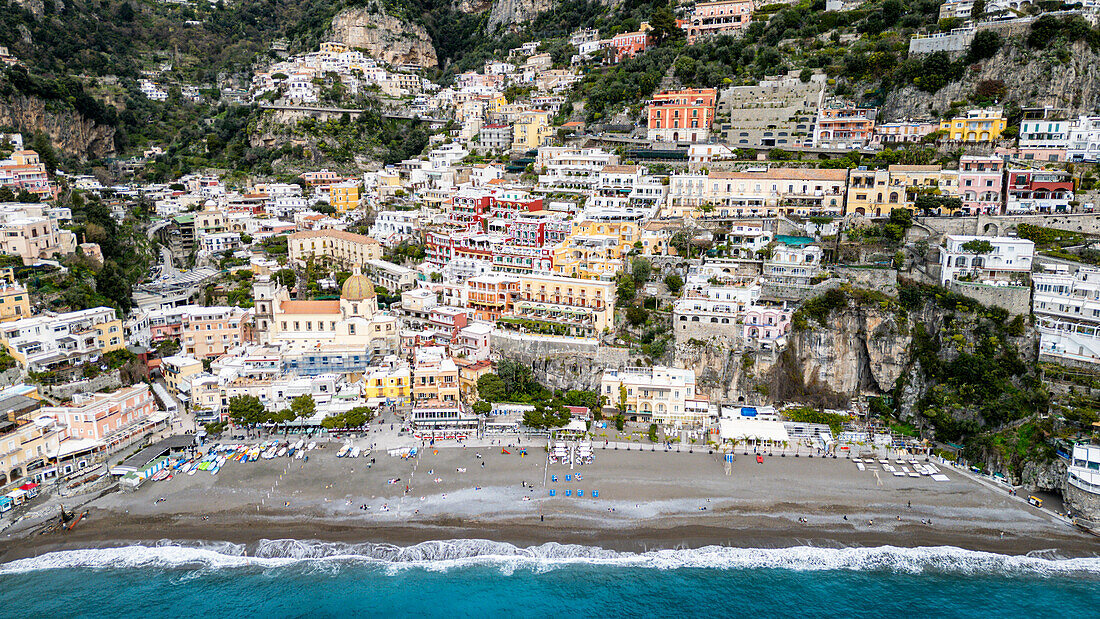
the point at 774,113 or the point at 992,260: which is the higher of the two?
the point at 774,113

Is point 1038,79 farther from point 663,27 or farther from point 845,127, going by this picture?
point 663,27

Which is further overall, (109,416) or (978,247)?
(978,247)

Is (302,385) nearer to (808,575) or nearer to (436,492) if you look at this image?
(436,492)

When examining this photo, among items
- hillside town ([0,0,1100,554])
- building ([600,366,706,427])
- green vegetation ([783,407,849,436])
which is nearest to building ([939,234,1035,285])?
hillside town ([0,0,1100,554])

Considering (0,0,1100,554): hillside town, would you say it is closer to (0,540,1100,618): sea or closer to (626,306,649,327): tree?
(626,306,649,327): tree

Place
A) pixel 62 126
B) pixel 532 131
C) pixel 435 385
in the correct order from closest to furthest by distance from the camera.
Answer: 1. pixel 435 385
2. pixel 532 131
3. pixel 62 126

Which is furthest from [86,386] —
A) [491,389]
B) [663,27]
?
[663,27]

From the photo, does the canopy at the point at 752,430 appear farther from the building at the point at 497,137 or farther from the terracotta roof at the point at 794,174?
the building at the point at 497,137
